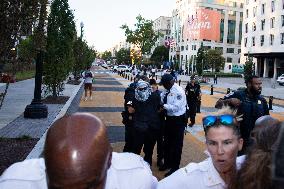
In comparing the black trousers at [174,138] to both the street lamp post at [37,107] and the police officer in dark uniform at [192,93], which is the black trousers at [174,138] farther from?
the street lamp post at [37,107]

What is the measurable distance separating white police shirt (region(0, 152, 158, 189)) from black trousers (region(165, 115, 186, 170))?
251 inches

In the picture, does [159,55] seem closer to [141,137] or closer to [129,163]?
[141,137]

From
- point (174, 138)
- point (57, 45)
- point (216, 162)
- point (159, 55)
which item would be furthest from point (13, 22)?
point (159, 55)

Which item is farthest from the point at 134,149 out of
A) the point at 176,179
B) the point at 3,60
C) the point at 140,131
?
the point at 176,179

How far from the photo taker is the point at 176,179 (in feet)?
7.38

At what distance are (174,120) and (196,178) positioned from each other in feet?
18.5

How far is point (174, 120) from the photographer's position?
313 inches

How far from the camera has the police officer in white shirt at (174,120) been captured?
7.92m

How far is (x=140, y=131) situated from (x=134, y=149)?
12.9 inches

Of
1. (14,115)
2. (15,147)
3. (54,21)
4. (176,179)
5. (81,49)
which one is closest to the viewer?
(176,179)

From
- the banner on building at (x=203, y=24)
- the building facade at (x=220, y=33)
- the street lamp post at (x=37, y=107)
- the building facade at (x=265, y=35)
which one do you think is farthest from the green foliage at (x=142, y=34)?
the street lamp post at (x=37, y=107)

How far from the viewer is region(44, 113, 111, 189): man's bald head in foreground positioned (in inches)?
45.7

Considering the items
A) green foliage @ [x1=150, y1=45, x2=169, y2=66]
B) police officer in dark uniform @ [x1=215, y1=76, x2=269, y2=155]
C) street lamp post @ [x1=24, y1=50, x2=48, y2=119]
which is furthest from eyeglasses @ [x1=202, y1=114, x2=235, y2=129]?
green foliage @ [x1=150, y1=45, x2=169, y2=66]

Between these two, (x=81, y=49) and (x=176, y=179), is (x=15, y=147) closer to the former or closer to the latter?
(x=176, y=179)
